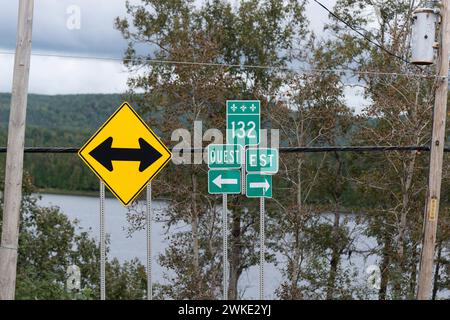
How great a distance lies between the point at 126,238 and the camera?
3653cm

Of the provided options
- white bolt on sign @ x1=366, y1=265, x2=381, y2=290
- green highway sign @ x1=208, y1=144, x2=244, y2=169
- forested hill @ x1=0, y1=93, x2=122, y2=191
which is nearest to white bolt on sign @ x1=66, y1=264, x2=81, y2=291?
green highway sign @ x1=208, y1=144, x2=244, y2=169

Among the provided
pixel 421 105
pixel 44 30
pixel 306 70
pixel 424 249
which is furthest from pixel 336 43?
pixel 424 249

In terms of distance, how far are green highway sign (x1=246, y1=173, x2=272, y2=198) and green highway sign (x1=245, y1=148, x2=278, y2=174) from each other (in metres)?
0.46

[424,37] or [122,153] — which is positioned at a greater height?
[424,37]

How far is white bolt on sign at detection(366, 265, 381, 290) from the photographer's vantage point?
29141 millimetres

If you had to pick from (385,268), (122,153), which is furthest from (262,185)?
(385,268)

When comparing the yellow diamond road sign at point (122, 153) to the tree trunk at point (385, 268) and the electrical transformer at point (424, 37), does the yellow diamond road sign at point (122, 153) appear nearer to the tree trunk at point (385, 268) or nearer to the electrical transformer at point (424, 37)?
the electrical transformer at point (424, 37)

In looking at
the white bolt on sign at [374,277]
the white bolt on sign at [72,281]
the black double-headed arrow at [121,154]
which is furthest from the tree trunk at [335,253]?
the black double-headed arrow at [121,154]

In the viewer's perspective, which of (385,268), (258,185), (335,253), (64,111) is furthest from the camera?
(335,253)

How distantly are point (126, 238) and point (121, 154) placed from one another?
25.7m

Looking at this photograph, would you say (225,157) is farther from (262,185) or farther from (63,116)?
(63,116)

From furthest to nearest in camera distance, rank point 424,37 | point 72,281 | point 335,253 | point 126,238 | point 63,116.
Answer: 1. point 126,238
2. point 335,253
3. point 63,116
4. point 72,281
5. point 424,37
